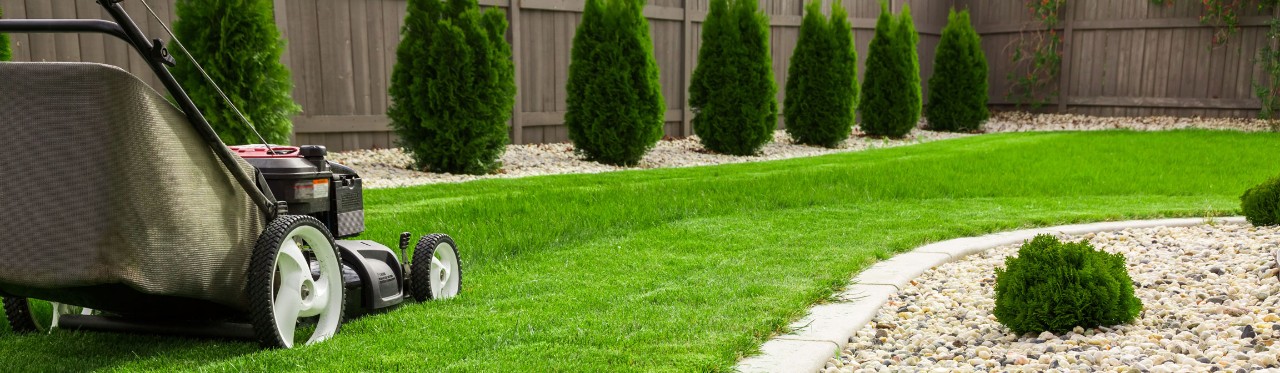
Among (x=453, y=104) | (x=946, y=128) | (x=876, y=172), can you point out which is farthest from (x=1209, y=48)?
(x=453, y=104)

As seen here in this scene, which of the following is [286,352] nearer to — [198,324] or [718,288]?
[198,324]

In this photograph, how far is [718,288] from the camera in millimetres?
3824

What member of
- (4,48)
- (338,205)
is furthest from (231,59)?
(338,205)

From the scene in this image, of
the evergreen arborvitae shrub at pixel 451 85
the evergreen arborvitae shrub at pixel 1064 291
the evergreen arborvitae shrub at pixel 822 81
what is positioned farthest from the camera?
the evergreen arborvitae shrub at pixel 822 81

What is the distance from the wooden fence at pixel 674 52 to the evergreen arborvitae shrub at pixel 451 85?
1.13 m

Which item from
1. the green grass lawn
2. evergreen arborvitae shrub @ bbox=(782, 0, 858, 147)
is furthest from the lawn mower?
evergreen arborvitae shrub @ bbox=(782, 0, 858, 147)

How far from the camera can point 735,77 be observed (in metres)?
10.9

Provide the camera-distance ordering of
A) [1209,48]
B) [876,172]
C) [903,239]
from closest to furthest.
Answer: [903,239]
[876,172]
[1209,48]

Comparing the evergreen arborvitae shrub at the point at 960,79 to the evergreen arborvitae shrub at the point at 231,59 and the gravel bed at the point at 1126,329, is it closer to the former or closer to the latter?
the gravel bed at the point at 1126,329

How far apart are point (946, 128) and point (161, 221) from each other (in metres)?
14.0

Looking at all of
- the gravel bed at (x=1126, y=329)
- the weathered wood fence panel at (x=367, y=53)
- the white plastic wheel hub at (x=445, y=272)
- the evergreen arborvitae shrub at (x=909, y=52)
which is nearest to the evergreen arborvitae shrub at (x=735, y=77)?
the weathered wood fence panel at (x=367, y=53)

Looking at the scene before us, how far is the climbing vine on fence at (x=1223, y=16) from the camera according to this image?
1424cm

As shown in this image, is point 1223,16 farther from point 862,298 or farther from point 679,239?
point 862,298

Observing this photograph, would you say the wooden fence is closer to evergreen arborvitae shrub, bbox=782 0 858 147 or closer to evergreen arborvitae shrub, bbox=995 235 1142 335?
evergreen arborvitae shrub, bbox=782 0 858 147
